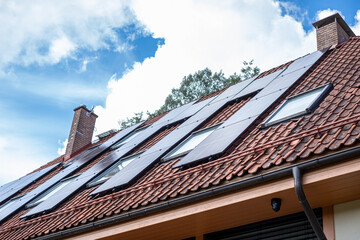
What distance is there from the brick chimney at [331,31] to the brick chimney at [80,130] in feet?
33.1

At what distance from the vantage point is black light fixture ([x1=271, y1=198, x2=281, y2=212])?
16.9ft

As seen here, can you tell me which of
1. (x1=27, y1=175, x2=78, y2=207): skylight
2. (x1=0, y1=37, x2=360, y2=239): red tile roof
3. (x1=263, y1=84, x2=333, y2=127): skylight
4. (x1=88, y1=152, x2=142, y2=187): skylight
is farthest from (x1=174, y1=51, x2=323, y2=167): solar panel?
(x1=27, y1=175, x2=78, y2=207): skylight

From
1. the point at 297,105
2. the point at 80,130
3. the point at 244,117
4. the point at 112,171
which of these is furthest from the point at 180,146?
the point at 80,130

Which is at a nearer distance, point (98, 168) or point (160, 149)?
point (160, 149)

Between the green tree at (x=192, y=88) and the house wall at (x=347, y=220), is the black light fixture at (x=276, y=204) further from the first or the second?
the green tree at (x=192, y=88)

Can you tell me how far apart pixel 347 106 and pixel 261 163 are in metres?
1.71

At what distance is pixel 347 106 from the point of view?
607 centimetres

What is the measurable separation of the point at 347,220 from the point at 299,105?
2565 millimetres

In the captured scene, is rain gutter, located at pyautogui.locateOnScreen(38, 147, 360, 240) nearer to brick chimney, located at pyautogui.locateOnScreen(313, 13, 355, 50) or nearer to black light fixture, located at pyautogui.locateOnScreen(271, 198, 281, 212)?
black light fixture, located at pyautogui.locateOnScreen(271, 198, 281, 212)

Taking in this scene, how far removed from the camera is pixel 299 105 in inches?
278

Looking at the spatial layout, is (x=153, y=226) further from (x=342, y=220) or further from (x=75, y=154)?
(x=75, y=154)

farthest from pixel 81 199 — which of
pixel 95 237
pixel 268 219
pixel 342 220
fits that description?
pixel 342 220

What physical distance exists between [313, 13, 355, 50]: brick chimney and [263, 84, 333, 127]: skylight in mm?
4283

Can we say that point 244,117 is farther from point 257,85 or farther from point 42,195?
point 42,195
